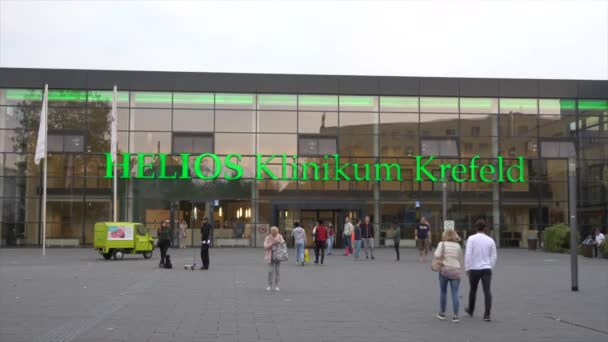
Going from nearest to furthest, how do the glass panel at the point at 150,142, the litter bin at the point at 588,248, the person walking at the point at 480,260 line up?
the person walking at the point at 480,260, the litter bin at the point at 588,248, the glass panel at the point at 150,142

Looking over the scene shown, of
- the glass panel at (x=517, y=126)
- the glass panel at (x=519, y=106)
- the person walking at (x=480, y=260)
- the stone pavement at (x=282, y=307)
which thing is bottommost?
the stone pavement at (x=282, y=307)

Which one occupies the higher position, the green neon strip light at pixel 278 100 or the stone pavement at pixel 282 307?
the green neon strip light at pixel 278 100

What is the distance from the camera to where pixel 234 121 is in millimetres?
42969

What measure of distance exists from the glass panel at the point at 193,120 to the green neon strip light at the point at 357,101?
7.61 meters

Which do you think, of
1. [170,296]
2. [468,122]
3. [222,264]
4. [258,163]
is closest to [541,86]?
[468,122]

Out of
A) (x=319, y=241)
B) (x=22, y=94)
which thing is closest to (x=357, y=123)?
(x=319, y=241)

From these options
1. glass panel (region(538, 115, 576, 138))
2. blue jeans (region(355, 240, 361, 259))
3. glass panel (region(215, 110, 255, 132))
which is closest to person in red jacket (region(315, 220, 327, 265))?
blue jeans (region(355, 240, 361, 259))

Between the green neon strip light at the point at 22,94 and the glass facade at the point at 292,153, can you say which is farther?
the green neon strip light at the point at 22,94

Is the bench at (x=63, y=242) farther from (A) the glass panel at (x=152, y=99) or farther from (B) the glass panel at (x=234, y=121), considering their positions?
(B) the glass panel at (x=234, y=121)

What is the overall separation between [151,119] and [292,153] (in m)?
8.14

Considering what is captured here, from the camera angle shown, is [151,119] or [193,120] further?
[193,120]

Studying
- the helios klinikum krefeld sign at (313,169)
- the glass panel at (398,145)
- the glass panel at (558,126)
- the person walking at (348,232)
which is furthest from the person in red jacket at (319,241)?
the glass panel at (558,126)

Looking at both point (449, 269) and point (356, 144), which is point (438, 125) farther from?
point (449, 269)

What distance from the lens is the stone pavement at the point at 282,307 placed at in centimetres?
1066
